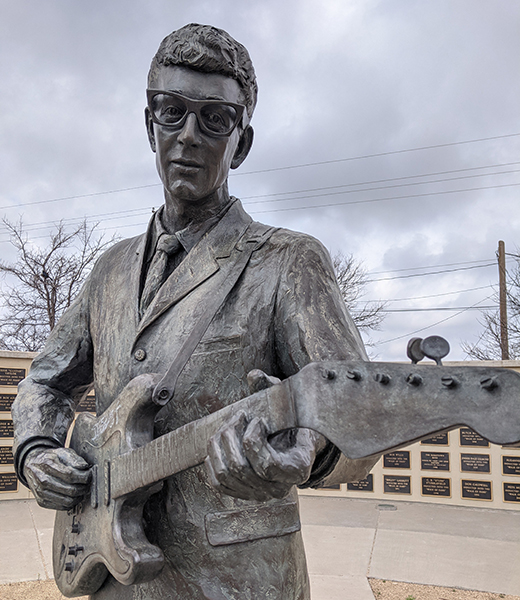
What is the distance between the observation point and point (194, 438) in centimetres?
133

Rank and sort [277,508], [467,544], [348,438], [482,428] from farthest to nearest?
[467,544] < [277,508] < [348,438] < [482,428]

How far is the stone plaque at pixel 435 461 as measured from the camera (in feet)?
23.8

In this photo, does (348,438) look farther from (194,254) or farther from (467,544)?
(467,544)

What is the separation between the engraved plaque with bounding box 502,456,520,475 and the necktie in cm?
647

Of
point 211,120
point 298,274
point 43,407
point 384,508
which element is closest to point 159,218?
point 211,120

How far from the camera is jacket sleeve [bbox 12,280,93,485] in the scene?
188cm

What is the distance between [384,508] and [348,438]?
6.50m

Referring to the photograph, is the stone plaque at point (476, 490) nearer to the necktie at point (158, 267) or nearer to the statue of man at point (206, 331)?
the statue of man at point (206, 331)

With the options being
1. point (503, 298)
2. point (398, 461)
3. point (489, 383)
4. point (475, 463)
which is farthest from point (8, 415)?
point (503, 298)

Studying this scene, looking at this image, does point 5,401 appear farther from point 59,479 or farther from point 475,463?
point 59,479

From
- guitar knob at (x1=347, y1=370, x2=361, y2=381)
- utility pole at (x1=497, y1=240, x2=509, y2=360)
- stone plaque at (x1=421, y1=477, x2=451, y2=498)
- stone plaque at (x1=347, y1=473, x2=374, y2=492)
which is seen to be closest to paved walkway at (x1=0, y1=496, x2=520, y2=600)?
stone plaque at (x1=421, y1=477, x2=451, y2=498)

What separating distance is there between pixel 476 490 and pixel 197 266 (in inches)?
261

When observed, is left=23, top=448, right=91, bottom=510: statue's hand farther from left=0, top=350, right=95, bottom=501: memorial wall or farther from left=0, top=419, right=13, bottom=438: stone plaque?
left=0, top=419, right=13, bottom=438: stone plaque

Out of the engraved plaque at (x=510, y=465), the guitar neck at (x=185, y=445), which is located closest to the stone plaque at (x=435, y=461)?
the engraved plaque at (x=510, y=465)
